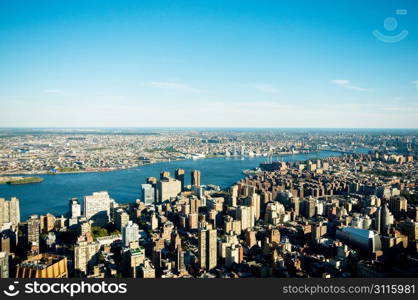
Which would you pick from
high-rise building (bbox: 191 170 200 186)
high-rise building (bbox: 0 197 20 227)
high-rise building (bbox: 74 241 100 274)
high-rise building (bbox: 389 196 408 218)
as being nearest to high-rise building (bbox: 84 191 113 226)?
high-rise building (bbox: 0 197 20 227)

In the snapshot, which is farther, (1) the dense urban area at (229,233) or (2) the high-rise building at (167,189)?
(2) the high-rise building at (167,189)

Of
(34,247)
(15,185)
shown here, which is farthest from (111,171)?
(34,247)

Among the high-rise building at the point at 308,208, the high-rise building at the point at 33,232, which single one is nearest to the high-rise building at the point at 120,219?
the high-rise building at the point at 33,232

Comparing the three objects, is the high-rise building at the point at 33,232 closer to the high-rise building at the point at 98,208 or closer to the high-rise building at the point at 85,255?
the high-rise building at the point at 85,255

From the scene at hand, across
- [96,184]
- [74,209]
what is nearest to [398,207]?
[74,209]

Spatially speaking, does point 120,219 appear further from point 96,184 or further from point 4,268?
point 96,184

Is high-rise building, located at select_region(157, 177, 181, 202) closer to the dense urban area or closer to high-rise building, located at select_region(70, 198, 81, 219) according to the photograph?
the dense urban area
